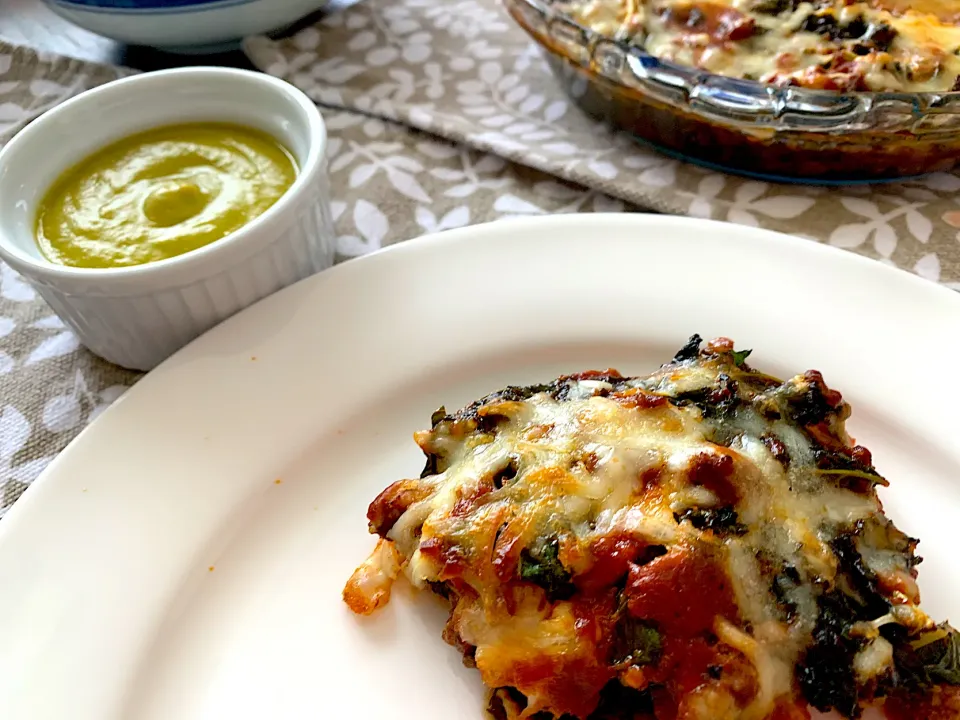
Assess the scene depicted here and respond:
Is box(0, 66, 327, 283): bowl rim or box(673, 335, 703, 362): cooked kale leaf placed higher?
box(0, 66, 327, 283): bowl rim

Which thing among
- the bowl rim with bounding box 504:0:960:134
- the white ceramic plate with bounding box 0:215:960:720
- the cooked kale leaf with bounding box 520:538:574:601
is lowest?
the white ceramic plate with bounding box 0:215:960:720

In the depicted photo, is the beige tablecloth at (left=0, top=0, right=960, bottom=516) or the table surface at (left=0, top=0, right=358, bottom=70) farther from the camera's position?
the table surface at (left=0, top=0, right=358, bottom=70)

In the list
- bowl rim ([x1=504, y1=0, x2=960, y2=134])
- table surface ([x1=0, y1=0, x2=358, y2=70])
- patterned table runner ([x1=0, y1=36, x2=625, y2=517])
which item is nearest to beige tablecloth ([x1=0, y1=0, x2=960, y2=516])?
patterned table runner ([x1=0, y1=36, x2=625, y2=517])

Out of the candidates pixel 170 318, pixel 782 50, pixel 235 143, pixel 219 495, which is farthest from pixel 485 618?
pixel 782 50

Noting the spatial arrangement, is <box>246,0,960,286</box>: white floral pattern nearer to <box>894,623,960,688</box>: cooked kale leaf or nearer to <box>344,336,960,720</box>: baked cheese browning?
<box>344,336,960,720</box>: baked cheese browning

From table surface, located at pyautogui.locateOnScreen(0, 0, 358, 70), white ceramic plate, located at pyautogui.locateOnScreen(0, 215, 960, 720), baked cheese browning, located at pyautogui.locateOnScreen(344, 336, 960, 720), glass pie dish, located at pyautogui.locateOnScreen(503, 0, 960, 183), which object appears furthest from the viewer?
table surface, located at pyautogui.locateOnScreen(0, 0, 358, 70)

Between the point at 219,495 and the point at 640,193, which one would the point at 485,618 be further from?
the point at 640,193
